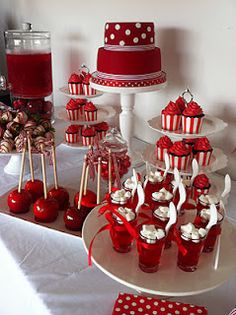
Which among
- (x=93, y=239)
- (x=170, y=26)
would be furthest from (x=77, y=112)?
(x=93, y=239)

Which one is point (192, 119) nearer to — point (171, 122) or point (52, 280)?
point (171, 122)

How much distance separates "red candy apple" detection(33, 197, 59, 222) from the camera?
2.82 feet

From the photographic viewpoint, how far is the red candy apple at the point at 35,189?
3.15 feet

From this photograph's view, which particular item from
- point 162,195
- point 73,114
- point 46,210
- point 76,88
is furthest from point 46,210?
point 76,88

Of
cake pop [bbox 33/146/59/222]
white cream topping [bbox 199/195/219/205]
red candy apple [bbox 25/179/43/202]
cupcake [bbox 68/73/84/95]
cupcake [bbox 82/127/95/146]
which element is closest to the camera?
white cream topping [bbox 199/195/219/205]

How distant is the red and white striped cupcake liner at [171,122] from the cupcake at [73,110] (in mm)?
384

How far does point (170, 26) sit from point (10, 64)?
2.18 feet

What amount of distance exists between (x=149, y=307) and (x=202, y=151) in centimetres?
47

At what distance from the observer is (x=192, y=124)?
97 centimetres

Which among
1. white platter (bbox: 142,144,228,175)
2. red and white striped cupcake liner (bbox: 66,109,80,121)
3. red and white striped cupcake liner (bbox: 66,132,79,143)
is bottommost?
red and white striped cupcake liner (bbox: 66,132,79,143)

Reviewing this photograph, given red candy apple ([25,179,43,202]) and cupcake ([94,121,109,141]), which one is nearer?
red candy apple ([25,179,43,202])

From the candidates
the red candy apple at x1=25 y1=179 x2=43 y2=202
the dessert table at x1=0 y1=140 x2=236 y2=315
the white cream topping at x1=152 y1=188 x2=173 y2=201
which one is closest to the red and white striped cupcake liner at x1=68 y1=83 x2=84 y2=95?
the red candy apple at x1=25 y1=179 x2=43 y2=202

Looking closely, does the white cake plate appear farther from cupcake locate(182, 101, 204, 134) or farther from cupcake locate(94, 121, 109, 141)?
cupcake locate(94, 121, 109, 141)

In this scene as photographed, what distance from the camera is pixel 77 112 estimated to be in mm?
1292
